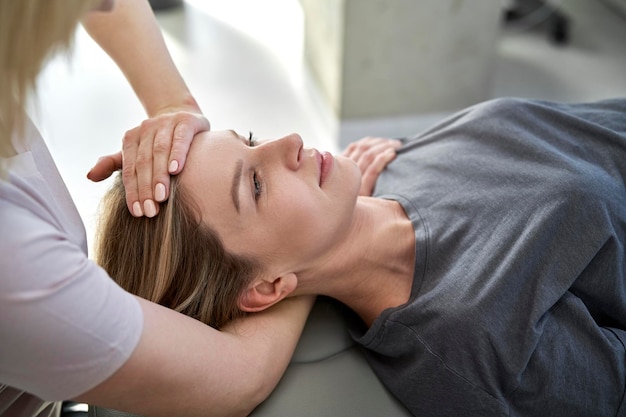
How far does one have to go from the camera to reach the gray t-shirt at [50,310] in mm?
844

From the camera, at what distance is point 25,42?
0.79m

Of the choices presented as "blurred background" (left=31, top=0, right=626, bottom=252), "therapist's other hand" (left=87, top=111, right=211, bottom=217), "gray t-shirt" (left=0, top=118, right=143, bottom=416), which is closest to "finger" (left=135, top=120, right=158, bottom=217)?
"therapist's other hand" (left=87, top=111, right=211, bottom=217)

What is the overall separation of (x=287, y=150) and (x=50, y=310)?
1.91ft

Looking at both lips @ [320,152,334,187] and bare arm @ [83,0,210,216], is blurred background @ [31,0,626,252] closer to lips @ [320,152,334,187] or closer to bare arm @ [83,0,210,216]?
bare arm @ [83,0,210,216]

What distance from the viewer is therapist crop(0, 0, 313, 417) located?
82 cm

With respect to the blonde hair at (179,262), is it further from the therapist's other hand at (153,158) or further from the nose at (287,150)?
the nose at (287,150)

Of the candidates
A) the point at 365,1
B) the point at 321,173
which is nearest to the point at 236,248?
the point at 321,173

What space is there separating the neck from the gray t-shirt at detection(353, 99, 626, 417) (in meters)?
0.05

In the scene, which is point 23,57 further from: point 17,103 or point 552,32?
point 552,32

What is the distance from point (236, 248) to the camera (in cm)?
126

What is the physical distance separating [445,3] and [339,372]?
1.65 meters

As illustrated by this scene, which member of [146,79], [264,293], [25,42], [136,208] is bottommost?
[264,293]

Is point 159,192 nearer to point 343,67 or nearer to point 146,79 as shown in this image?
point 146,79

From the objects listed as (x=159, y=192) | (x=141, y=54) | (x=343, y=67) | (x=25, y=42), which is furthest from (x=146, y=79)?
(x=343, y=67)
